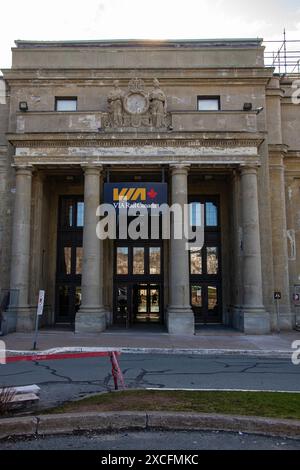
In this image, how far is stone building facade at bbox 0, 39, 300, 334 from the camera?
2066cm

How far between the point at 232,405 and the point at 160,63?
819 inches

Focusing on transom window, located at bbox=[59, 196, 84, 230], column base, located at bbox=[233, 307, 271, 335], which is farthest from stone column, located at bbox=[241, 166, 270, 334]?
transom window, located at bbox=[59, 196, 84, 230]

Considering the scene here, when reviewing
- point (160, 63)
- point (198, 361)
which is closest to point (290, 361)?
point (198, 361)

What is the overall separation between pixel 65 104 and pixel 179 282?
11.9m

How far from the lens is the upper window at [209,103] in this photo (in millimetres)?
23141

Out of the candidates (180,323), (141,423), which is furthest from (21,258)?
(141,423)

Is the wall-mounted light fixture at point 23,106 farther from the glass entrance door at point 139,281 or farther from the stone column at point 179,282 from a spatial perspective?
the glass entrance door at point 139,281

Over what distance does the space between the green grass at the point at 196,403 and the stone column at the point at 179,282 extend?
1140 cm

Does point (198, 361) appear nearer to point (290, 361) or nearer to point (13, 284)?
point (290, 361)

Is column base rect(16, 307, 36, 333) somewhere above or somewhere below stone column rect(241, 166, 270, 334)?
below

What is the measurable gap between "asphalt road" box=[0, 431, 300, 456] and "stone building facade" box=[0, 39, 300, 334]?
45.1ft

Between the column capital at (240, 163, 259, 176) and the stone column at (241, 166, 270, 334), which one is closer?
the stone column at (241, 166, 270, 334)

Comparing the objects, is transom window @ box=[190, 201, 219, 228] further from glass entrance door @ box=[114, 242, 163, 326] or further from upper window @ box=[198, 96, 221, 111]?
upper window @ box=[198, 96, 221, 111]

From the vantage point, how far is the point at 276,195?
22.6m
